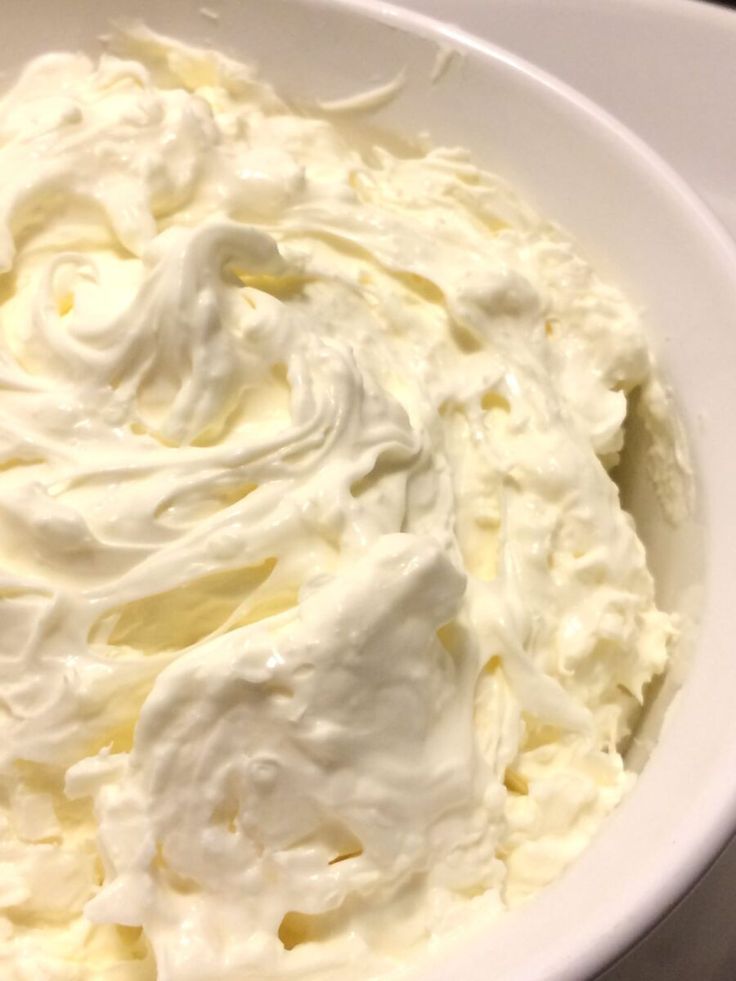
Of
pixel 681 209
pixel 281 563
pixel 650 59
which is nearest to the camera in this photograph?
pixel 281 563

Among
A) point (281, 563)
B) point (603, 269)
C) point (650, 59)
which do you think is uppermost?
point (650, 59)

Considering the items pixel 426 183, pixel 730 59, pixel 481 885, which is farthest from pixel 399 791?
pixel 730 59

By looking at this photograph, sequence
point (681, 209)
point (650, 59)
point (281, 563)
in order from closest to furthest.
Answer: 1. point (281, 563)
2. point (681, 209)
3. point (650, 59)

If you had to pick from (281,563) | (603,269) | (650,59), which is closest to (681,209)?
(603,269)

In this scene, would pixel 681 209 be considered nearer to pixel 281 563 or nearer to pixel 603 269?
pixel 603 269

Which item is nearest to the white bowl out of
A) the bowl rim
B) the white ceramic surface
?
the bowl rim

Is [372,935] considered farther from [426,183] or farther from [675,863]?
[426,183]

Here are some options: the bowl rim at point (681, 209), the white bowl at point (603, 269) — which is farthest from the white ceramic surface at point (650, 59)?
the white bowl at point (603, 269)
